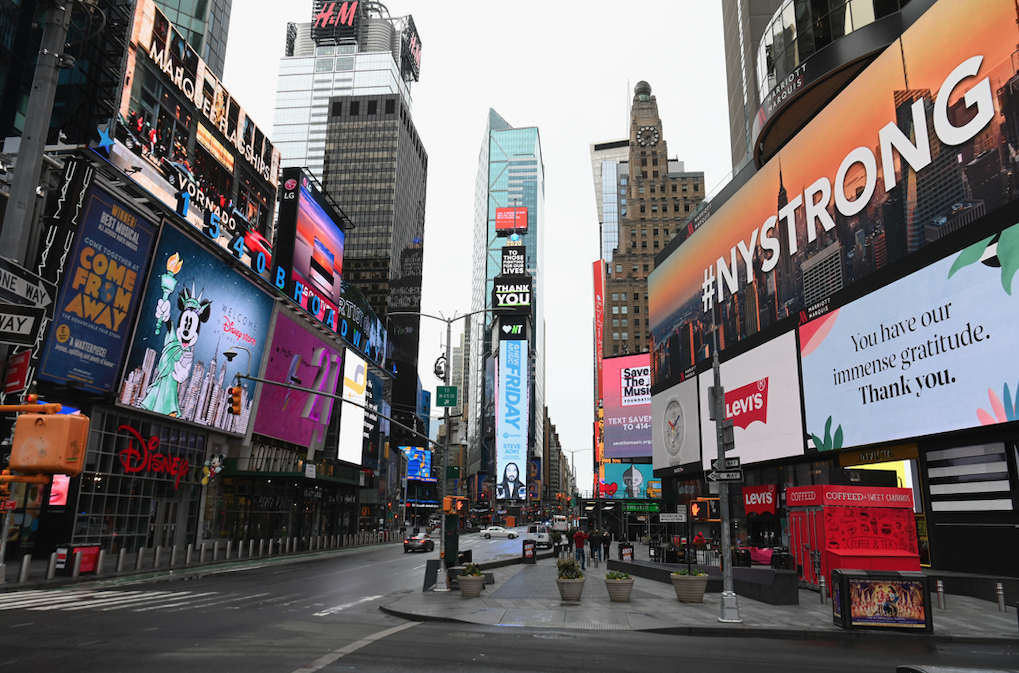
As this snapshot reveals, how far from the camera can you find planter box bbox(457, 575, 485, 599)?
20469mm

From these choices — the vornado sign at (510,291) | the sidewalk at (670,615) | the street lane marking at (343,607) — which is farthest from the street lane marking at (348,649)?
the vornado sign at (510,291)

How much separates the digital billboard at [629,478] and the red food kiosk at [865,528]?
66.5 meters

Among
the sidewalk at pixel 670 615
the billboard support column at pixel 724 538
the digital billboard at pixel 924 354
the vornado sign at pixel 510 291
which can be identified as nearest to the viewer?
the sidewalk at pixel 670 615

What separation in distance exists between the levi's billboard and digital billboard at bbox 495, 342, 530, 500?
131353 mm

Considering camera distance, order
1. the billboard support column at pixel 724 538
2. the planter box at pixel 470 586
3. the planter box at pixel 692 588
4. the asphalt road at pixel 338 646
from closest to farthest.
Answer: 1. the asphalt road at pixel 338 646
2. the billboard support column at pixel 724 538
3. the planter box at pixel 692 588
4. the planter box at pixel 470 586

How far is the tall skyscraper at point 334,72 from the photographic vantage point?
175 metres

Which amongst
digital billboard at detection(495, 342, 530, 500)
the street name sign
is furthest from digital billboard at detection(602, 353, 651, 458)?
digital billboard at detection(495, 342, 530, 500)

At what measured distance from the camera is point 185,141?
1881 inches

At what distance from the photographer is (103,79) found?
3606cm

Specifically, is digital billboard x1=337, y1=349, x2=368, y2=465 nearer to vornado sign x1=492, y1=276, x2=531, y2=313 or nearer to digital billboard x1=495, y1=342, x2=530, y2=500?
vornado sign x1=492, y1=276, x2=531, y2=313

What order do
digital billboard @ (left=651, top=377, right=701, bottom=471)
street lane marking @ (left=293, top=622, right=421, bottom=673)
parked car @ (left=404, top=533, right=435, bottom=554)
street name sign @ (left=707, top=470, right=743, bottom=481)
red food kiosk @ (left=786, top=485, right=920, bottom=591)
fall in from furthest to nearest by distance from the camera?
digital billboard @ (left=651, top=377, right=701, bottom=471), parked car @ (left=404, top=533, right=435, bottom=554), red food kiosk @ (left=786, top=485, right=920, bottom=591), street name sign @ (left=707, top=470, right=743, bottom=481), street lane marking @ (left=293, top=622, right=421, bottom=673)

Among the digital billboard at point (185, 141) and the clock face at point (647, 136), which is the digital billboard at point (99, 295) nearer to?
the digital billboard at point (185, 141)

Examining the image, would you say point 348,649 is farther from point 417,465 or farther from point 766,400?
point 417,465

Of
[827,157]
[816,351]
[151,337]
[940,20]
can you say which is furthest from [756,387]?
[151,337]
